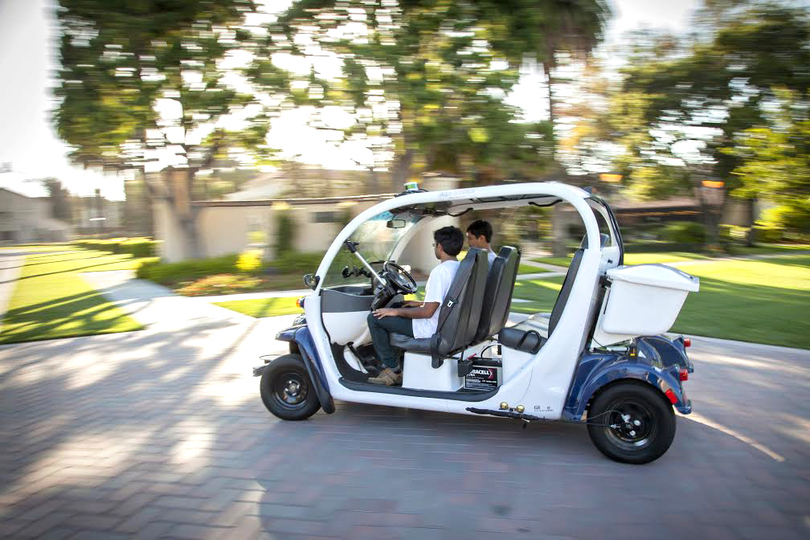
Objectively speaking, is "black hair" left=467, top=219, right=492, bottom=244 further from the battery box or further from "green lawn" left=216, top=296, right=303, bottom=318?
"green lawn" left=216, top=296, right=303, bottom=318

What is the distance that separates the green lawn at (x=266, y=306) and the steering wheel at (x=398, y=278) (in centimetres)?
579

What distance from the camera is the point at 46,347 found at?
327 inches

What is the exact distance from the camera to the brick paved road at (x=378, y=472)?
322 centimetres

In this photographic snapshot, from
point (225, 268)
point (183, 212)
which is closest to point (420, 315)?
point (225, 268)

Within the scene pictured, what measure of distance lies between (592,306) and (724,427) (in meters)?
1.66

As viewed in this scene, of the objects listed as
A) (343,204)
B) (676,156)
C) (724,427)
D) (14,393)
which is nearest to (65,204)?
(343,204)

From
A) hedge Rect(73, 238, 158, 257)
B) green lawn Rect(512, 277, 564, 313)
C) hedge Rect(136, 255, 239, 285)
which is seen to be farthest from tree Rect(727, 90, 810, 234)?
hedge Rect(73, 238, 158, 257)

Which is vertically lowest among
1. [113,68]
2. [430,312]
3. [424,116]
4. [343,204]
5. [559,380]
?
[559,380]

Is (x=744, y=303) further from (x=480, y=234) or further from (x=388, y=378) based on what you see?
(x=388, y=378)

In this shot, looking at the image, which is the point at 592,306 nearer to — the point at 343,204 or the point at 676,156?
the point at 343,204

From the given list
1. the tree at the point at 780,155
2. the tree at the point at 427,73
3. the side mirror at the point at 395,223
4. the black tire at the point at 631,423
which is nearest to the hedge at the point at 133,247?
the tree at the point at 427,73

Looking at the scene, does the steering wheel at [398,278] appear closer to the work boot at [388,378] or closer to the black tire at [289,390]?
the work boot at [388,378]

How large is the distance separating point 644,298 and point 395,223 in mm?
2178

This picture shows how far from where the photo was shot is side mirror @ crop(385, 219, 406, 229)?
5000 mm
